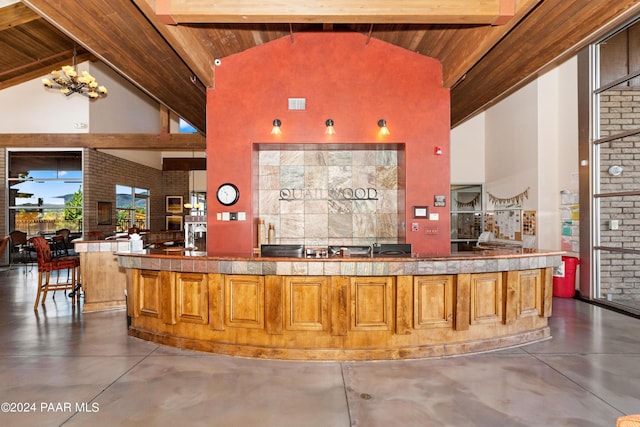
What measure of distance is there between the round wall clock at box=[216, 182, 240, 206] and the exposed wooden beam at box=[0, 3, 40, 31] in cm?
589

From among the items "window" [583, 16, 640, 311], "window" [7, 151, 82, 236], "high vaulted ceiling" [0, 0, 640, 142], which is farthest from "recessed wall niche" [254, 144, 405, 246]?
"window" [7, 151, 82, 236]

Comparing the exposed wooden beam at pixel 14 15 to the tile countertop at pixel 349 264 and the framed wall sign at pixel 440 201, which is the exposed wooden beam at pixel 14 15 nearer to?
the tile countertop at pixel 349 264

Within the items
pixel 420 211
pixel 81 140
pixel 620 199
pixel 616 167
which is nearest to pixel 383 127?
pixel 420 211

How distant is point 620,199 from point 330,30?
5.22 metres

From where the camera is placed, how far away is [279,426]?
230 cm

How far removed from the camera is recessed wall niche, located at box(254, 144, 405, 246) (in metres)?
5.99

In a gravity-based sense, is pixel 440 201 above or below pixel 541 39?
below

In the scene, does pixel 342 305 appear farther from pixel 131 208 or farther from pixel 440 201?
pixel 131 208

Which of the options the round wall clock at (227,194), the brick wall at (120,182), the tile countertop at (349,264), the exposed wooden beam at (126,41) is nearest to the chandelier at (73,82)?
the brick wall at (120,182)

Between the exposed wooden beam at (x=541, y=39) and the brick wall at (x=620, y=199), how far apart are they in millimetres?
1853

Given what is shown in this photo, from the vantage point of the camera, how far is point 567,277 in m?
5.96

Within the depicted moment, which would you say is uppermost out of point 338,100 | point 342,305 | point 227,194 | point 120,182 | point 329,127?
point 338,100

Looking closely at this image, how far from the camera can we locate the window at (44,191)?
32.2ft

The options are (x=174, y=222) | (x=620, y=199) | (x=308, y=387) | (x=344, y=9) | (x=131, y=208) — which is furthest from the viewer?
(x=174, y=222)
